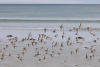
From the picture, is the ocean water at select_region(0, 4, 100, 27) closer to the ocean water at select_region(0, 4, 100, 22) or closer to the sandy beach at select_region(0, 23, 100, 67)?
the ocean water at select_region(0, 4, 100, 22)

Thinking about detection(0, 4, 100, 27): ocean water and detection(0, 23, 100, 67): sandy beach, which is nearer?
detection(0, 23, 100, 67): sandy beach

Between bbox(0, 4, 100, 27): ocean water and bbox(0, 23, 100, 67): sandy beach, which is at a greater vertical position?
bbox(0, 4, 100, 27): ocean water

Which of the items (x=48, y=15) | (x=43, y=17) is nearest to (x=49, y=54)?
(x=43, y=17)

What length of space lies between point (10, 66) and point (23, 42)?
345 cm

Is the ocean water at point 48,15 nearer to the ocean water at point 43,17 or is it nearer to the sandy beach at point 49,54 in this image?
the ocean water at point 43,17

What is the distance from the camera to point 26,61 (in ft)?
26.0

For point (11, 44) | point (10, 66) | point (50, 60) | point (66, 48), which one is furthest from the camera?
point (11, 44)

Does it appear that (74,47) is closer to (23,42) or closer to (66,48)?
(66,48)

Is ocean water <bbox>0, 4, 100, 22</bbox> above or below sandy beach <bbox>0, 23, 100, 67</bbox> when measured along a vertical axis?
above

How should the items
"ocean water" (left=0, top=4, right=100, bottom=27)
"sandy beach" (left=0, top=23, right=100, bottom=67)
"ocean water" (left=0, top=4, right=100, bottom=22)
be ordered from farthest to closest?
"ocean water" (left=0, top=4, right=100, bottom=22), "ocean water" (left=0, top=4, right=100, bottom=27), "sandy beach" (left=0, top=23, right=100, bottom=67)

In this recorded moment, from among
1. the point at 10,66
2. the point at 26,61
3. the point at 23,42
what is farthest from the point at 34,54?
the point at 23,42

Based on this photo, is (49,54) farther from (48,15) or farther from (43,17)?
(48,15)

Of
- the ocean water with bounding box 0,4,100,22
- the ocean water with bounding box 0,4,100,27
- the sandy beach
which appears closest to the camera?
the sandy beach

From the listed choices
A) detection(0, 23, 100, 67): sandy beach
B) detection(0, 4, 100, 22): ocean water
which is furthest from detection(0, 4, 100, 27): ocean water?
detection(0, 23, 100, 67): sandy beach
